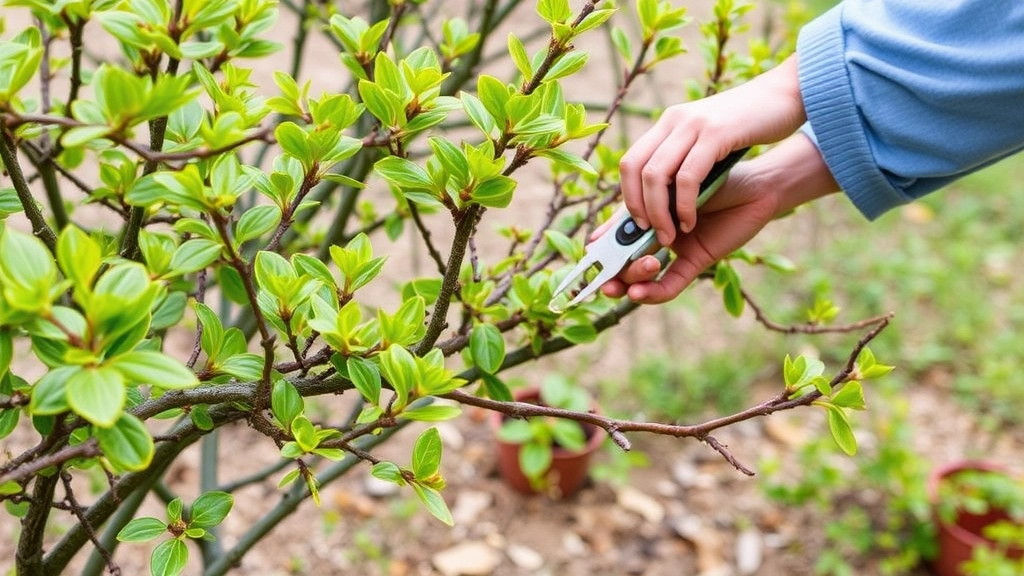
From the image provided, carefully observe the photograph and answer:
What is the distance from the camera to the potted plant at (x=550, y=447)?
2539 mm

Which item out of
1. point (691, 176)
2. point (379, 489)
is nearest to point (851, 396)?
point (691, 176)

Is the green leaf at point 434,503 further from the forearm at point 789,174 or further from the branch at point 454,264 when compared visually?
the forearm at point 789,174

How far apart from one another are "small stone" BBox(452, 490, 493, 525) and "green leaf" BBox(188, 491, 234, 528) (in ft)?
5.41

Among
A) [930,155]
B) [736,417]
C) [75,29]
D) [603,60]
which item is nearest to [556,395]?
[930,155]

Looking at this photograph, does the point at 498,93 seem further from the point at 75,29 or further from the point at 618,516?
the point at 618,516

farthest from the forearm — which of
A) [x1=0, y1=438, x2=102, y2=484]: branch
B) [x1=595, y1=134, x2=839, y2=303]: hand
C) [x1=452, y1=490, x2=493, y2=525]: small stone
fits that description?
[x1=452, y1=490, x2=493, y2=525]: small stone

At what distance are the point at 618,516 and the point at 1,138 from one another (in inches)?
83.9

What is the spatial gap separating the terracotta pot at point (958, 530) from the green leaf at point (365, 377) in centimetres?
208

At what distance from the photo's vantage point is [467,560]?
7.90 ft

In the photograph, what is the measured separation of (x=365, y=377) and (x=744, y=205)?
2.34 feet

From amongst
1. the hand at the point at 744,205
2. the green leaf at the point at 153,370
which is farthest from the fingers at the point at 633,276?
the green leaf at the point at 153,370

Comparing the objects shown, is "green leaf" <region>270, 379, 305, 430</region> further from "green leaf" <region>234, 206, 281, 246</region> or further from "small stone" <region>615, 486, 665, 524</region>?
"small stone" <region>615, 486, 665, 524</region>

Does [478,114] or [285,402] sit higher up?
[478,114]

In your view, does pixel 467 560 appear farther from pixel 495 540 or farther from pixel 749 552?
pixel 749 552
